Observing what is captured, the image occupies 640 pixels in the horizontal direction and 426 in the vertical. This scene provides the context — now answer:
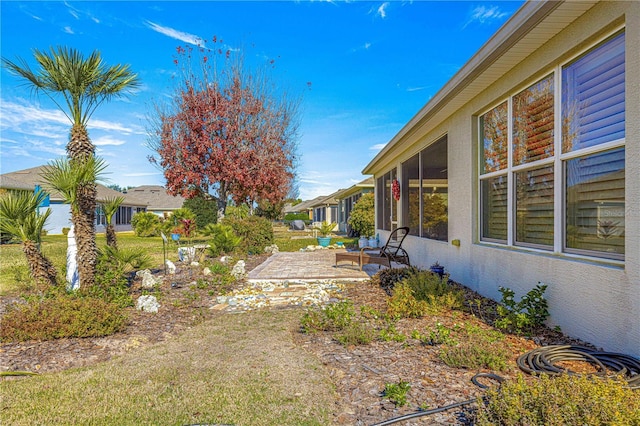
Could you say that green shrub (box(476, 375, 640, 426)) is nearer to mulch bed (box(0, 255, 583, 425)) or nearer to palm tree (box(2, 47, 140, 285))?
mulch bed (box(0, 255, 583, 425))

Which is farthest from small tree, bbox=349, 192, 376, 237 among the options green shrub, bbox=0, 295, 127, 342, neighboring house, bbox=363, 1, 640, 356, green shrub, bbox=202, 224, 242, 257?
green shrub, bbox=0, 295, 127, 342

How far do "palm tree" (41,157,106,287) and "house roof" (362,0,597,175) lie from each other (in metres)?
5.21

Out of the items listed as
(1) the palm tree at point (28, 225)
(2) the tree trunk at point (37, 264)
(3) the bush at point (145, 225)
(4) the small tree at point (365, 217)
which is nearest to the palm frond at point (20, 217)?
(1) the palm tree at point (28, 225)

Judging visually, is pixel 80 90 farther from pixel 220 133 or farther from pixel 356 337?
pixel 220 133

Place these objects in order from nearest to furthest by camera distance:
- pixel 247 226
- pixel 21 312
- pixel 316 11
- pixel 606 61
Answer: pixel 606 61
pixel 21 312
pixel 316 11
pixel 247 226

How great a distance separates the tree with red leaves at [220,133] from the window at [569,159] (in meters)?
12.0

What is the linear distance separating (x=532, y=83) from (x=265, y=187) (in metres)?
13.3

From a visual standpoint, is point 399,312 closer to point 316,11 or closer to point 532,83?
point 532,83

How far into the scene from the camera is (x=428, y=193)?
8.19 m

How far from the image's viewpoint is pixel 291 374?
3141mm

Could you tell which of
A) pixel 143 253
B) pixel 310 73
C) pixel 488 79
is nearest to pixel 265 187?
pixel 310 73

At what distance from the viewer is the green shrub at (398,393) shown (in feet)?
8.20

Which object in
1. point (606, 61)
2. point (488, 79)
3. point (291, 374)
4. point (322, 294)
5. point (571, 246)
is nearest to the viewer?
point (291, 374)

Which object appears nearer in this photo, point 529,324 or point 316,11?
point 529,324
